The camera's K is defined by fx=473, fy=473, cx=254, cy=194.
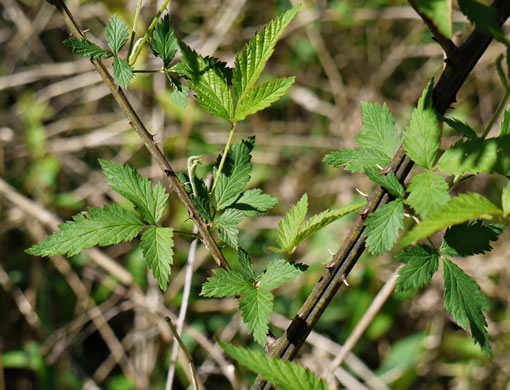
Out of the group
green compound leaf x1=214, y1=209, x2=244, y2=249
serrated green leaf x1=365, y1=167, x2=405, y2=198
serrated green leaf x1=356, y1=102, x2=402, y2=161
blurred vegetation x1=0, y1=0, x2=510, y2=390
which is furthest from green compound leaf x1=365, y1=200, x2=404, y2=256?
blurred vegetation x1=0, y1=0, x2=510, y2=390

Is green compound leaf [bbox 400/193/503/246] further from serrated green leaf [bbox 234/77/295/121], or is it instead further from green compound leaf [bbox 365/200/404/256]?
serrated green leaf [bbox 234/77/295/121]

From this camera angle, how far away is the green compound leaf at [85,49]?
804 mm

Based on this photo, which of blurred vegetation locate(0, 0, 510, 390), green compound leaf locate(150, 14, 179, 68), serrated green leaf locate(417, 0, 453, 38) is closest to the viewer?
serrated green leaf locate(417, 0, 453, 38)

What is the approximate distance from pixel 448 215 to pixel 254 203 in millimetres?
352

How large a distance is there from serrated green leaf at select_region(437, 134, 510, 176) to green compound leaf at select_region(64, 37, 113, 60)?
601 millimetres

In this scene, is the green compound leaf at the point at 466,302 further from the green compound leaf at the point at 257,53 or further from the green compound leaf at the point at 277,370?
the green compound leaf at the point at 257,53

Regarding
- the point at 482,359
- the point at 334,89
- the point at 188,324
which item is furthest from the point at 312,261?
the point at 334,89

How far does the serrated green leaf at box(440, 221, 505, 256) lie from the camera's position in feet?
2.58

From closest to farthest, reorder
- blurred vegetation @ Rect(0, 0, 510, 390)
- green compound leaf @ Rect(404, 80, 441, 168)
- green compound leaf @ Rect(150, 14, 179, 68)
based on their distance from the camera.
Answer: green compound leaf @ Rect(404, 80, 441, 168) → green compound leaf @ Rect(150, 14, 179, 68) → blurred vegetation @ Rect(0, 0, 510, 390)

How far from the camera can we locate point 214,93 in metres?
0.83

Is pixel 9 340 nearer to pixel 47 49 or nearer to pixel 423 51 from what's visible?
pixel 47 49

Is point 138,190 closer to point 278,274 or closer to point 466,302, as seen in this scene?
point 278,274

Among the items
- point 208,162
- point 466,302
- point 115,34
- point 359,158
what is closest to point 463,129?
point 359,158

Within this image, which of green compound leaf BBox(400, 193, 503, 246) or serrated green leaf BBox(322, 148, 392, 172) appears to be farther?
serrated green leaf BBox(322, 148, 392, 172)
